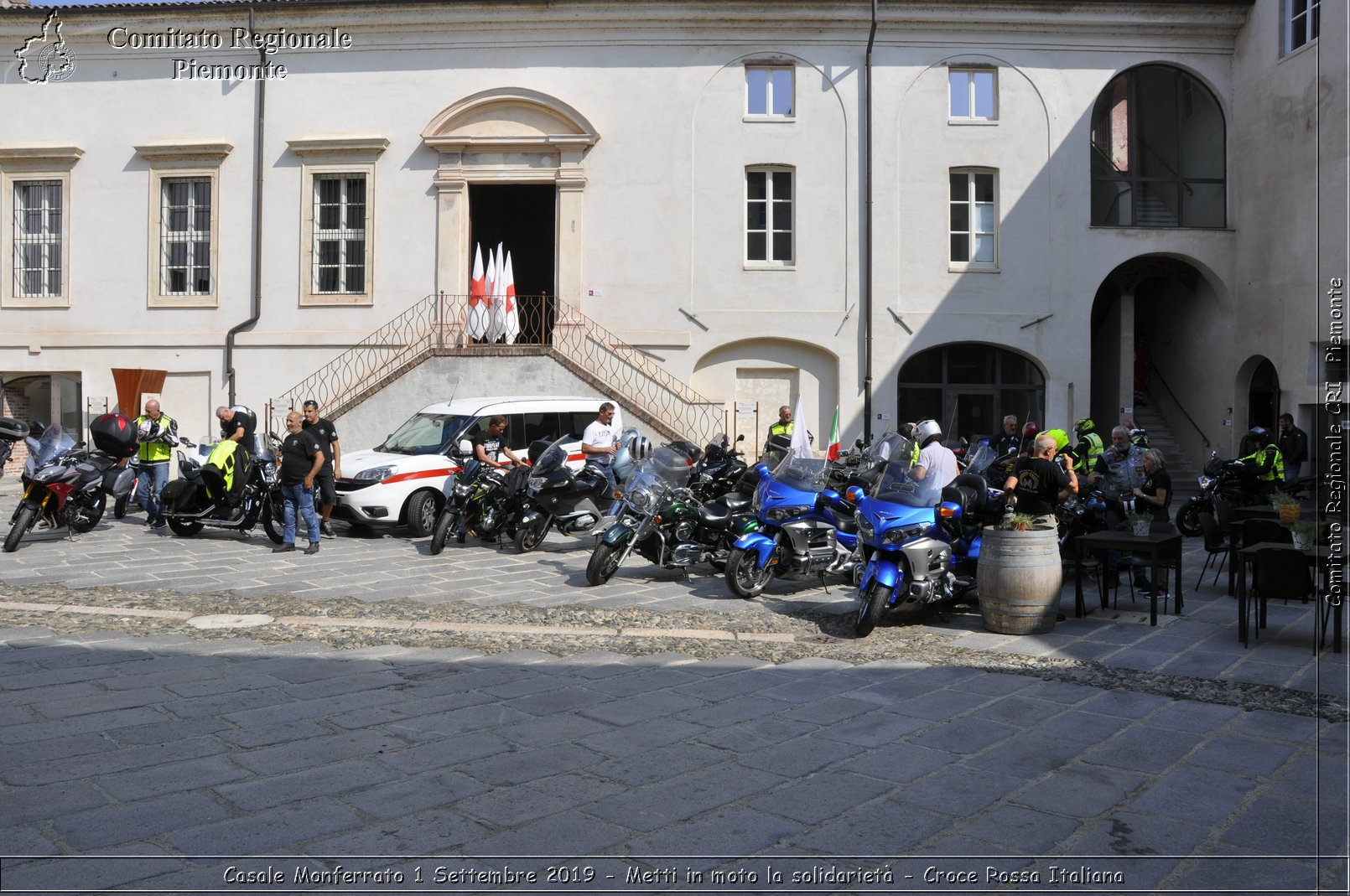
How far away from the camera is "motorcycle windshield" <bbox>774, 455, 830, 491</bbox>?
405 inches

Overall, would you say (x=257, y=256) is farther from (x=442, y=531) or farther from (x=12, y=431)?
(x=442, y=531)

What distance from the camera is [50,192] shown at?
22.5 m

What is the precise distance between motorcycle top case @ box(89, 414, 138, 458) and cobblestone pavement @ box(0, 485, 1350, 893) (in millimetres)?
6435

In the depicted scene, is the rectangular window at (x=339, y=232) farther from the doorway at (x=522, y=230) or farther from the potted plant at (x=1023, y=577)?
the potted plant at (x=1023, y=577)

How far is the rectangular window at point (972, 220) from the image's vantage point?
70.1 feet

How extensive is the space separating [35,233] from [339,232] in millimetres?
6525

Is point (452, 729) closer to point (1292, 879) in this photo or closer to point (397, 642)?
point (397, 642)

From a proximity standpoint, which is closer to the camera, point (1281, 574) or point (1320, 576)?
point (1281, 574)

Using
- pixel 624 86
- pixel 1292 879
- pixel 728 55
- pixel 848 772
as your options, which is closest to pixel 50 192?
pixel 624 86

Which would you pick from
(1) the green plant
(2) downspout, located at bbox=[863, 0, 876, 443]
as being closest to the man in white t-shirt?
(1) the green plant

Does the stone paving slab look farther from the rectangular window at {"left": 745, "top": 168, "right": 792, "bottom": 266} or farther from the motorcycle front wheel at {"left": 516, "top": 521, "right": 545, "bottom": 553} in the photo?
the rectangular window at {"left": 745, "top": 168, "right": 792, "bottom": 266}

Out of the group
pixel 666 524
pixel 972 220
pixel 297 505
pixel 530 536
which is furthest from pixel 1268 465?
pixel 297 505

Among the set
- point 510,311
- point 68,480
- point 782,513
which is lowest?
point 782,513

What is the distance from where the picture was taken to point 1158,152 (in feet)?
71.0
